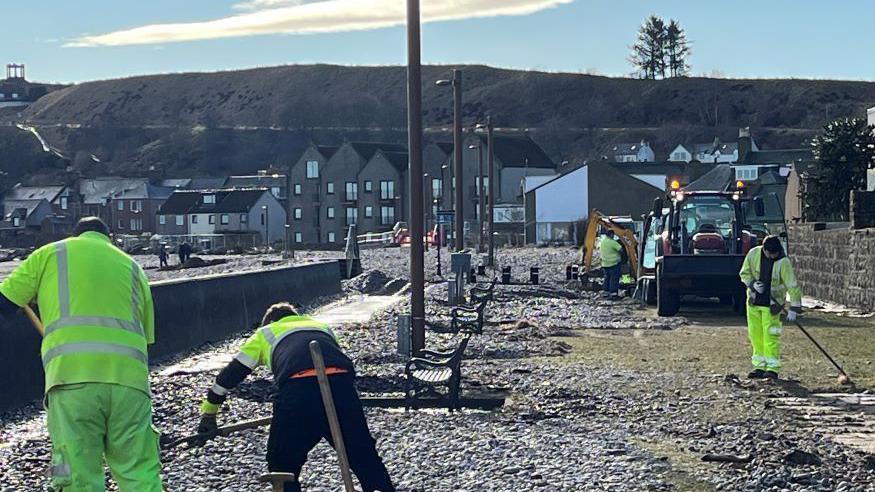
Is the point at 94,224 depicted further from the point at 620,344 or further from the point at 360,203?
the point at 360,203

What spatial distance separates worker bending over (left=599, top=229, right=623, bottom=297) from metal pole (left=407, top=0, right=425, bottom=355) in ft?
53.2

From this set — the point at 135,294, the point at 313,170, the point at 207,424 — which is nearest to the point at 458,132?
the point at 207,424

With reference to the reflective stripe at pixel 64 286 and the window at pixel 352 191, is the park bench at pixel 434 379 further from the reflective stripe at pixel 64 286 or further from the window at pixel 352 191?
the window at pixel 352 191

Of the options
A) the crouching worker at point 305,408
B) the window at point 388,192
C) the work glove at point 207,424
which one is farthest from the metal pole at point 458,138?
the window at point 388,192

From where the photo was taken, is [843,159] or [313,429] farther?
[843,159]

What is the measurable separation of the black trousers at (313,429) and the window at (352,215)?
11228cm

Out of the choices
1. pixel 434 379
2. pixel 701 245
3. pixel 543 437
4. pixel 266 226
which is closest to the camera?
pixel 543 437

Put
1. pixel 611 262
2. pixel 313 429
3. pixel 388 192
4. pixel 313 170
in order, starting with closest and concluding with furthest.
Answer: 1. pixel 313 429
2. pixel 611 262
3. pixel 388 192
4. pixel 313 170

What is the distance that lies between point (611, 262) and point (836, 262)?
7111mm

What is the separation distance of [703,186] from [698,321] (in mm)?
61547

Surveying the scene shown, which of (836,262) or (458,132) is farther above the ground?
(458,132)

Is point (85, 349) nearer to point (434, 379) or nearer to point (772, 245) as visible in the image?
point (434, 379)

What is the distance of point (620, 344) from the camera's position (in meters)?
22.2

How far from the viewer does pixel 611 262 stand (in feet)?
120
